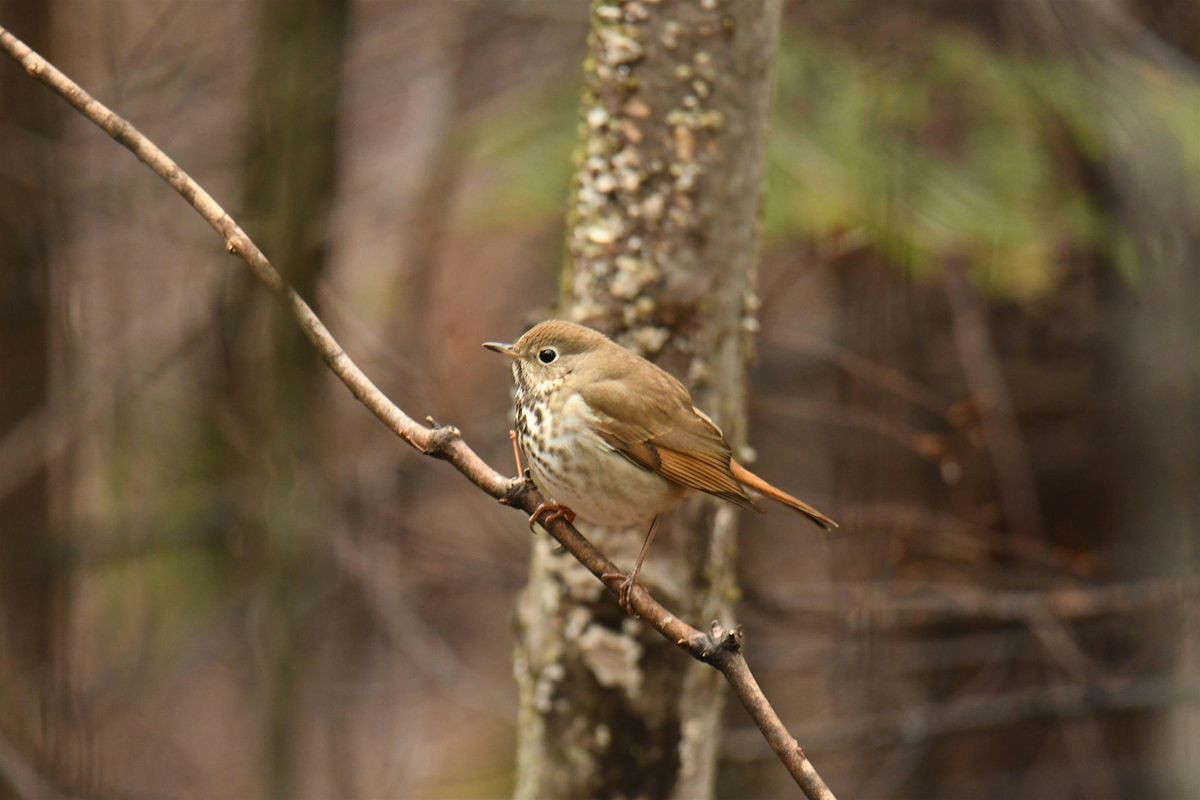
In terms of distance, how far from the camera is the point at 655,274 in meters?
2.89

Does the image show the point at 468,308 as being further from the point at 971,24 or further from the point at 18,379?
the point at 971,24

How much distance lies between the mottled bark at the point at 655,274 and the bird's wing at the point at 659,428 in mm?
133

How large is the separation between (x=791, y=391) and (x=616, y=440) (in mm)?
4303

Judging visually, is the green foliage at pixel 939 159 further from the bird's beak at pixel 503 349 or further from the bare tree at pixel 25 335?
the bare tree at pixel 25 335

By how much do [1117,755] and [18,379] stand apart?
5.71m

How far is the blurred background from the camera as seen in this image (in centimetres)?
470

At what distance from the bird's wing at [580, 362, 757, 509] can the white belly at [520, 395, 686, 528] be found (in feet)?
0.10

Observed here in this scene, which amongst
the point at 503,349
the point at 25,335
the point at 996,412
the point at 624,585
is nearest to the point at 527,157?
the point at 996,412

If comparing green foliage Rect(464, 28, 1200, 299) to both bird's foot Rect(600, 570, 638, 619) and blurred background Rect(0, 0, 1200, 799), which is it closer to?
blurred background Rect(0, 0, 1200, 799)

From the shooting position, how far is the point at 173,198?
24.9 ft

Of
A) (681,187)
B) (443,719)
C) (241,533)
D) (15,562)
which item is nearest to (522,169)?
(241,533)

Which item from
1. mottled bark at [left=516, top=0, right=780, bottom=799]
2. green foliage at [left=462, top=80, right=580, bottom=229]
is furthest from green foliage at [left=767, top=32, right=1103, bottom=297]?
mottled bark at [left=516, top=0, right=780, bottom=799]

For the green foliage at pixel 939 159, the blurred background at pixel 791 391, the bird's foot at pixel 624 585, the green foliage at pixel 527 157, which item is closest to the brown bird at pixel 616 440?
the bird's foot at pixel 624 585

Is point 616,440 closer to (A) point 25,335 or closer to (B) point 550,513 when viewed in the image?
(B) point 550,513
